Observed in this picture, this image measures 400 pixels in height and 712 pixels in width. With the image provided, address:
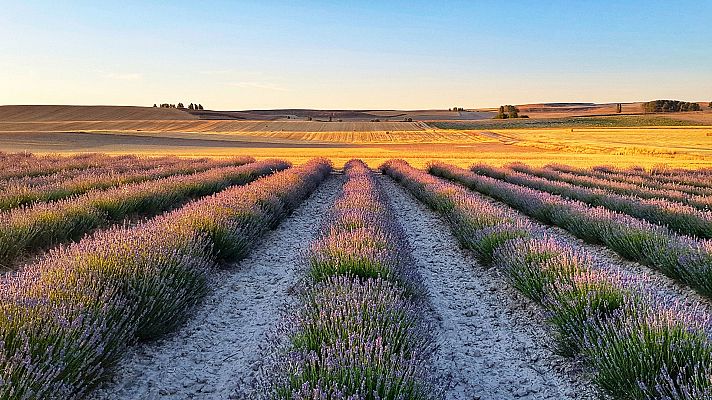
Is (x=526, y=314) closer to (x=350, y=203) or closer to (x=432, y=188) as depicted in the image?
(x=350, y=203)

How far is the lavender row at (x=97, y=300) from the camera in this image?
8.10 feet

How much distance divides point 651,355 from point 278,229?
6711mm

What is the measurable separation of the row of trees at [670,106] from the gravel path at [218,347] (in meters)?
102

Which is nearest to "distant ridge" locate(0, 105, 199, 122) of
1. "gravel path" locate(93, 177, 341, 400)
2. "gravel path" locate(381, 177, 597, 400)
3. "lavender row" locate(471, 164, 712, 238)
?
"lavender row" locate(471, 164, 712, 238)

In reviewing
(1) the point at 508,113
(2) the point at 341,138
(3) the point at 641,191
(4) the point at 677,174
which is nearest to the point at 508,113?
(1) the point at 508,113

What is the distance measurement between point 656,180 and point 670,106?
88884 mm

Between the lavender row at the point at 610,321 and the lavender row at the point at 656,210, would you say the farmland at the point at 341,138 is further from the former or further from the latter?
the lavender row at the point at 610,321

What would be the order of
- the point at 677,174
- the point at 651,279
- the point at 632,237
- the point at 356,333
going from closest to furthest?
the point at 356,333, the point at 651,279, the point at 632,237, the point at 677,174

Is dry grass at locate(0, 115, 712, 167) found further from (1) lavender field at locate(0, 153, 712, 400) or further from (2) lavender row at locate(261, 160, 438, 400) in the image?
(2) lavender row at locate(261, 160, 438, 400)

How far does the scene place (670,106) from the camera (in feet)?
290

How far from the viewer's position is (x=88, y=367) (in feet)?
9.34

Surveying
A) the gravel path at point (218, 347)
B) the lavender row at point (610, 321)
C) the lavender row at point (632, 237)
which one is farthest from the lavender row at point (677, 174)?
the gravel path at point (218, 347)

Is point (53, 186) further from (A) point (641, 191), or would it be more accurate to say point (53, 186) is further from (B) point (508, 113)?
(B) point (508, 113)

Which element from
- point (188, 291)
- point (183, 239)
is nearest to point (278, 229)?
point (183, 239)
